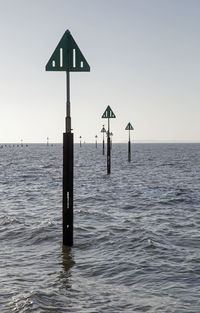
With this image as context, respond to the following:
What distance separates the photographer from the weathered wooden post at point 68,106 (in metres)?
9.24

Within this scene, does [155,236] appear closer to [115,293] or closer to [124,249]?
[124,249]

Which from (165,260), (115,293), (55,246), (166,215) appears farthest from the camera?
(166,215)

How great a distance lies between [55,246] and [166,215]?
5.36m

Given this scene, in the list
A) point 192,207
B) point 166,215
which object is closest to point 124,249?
point 166,215

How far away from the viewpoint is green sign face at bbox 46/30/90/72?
9.36 m

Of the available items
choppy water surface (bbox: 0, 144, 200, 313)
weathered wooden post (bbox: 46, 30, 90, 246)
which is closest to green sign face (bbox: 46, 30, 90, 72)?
weathered wooden post (bbox: 46, 30, 90, 246)

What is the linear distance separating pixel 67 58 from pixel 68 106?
1.09m

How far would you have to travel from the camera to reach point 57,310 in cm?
624

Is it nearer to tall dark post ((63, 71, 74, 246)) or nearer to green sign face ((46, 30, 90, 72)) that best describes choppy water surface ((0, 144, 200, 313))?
tall dark post ((63, 71, 74, 246))

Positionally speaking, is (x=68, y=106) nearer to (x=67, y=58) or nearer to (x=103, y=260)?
(x=67, y=58)

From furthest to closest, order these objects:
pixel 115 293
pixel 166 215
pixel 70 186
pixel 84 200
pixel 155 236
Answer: pixel 84 200 → pixel 166 215 → pixel 155 236 → pixel 70 186 → pixel 115 293

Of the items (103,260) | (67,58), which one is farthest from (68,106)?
(103,260)

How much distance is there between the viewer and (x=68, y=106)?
964 centimetres

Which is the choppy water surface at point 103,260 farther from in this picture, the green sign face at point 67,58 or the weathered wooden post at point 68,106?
the green sign face at point 67,58
